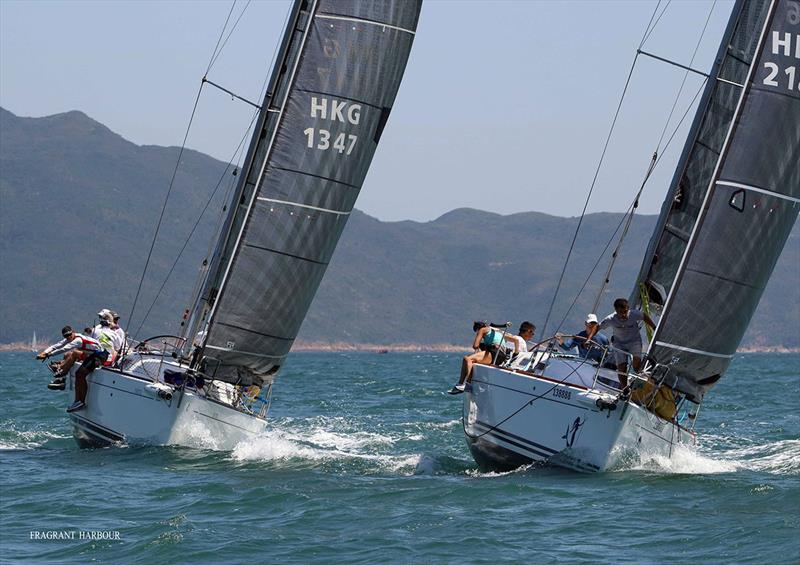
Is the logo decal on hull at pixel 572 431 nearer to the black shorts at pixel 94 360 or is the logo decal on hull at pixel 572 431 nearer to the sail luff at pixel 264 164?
the sail luff at pixel 264 164

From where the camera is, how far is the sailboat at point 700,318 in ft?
47.9

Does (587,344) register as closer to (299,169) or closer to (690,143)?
(690,143)

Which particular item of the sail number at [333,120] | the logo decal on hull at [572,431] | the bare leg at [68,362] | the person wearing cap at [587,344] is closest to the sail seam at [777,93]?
the person wearing cap at [587,344]

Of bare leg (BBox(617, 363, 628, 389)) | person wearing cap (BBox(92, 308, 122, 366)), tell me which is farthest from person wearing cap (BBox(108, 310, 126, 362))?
bare leg (BBox(617, 363, 628, 389))

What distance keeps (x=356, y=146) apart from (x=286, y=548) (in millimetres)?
6674

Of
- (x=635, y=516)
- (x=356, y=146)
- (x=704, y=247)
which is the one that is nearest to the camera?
(x=635, y=516)

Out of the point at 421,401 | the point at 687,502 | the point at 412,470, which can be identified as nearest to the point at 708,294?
the point at 687,502

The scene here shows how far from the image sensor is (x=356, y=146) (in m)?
17.2

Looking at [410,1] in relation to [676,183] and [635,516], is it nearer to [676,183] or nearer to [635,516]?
[676,183]

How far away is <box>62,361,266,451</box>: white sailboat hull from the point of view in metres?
16.5

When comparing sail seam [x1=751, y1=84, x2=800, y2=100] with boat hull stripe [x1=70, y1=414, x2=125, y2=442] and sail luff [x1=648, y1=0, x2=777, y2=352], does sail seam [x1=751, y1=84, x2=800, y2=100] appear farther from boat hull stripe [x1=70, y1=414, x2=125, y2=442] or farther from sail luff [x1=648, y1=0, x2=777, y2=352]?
boat hull stripe [x1=70, y1=414, x2=125, y2=442]

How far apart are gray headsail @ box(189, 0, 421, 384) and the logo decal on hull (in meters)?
3.91

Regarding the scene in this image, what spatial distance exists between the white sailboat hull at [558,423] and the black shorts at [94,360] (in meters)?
4.38

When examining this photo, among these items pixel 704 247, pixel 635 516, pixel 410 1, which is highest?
pixel 410 1
